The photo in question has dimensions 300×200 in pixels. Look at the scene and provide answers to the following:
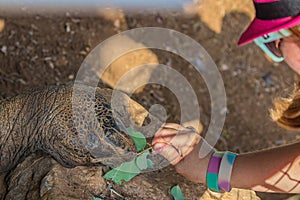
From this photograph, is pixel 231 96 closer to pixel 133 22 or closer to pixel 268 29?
pixel 133 22

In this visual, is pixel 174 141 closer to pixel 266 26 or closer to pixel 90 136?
pixel 90 136

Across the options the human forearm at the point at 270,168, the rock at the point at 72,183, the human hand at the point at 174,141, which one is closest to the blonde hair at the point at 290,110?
the human forearm at the point at 270,168

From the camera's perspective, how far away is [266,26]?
1546 mm

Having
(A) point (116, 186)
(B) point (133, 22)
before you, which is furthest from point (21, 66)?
(A) point (116, 186)

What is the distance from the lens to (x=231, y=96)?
11.4ft

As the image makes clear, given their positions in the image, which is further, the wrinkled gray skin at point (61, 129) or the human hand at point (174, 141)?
the wrinkled gray skin at point (61, 129)

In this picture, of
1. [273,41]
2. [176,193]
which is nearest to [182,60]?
[176,193]

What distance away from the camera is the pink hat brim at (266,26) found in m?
1.47

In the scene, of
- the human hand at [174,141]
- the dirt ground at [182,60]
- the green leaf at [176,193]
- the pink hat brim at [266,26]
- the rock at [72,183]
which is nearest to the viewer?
the pink hat brim at [266,26]

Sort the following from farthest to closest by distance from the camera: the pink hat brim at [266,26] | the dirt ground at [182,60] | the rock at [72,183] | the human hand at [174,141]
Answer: the dirt ground at [182,60], the rock at [72,183], the human hand at [174,141], the pink hat brim at [266,26]

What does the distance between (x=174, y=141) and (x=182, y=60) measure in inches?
64.1

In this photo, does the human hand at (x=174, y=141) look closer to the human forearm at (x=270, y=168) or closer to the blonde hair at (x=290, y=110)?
the human forearm at (x=270, y=168)

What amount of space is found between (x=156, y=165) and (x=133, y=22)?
1.54m

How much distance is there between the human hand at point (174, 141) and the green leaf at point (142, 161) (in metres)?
0.07
